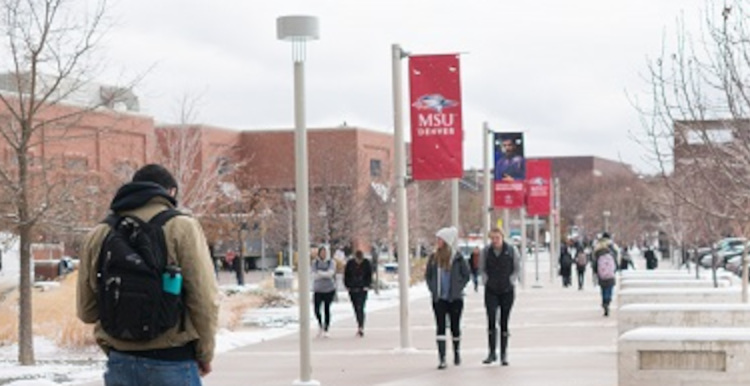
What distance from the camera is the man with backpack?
5727 mm

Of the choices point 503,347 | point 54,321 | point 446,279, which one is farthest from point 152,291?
point 54,321

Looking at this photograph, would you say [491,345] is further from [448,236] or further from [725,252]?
[725,252]

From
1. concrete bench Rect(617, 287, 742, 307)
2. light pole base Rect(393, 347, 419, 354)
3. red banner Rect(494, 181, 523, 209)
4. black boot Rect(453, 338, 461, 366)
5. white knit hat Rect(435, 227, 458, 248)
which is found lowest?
light pole base Rect(393, 347, 419, 354)

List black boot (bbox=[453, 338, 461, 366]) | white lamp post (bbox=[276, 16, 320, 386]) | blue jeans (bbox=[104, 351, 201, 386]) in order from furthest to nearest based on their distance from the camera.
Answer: black boot (bbox=[453, 338, 461, 366]), white lamp post (bbox=[276, 16, 320, 386]), blue jeans (bbox=[104, 351, 201, 386])

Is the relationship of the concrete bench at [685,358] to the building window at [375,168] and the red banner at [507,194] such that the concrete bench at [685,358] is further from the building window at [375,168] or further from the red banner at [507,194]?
the building window at [375,168]

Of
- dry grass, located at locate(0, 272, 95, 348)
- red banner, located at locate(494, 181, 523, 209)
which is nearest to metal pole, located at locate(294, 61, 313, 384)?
→ dry grass, located at locate(0, 272, 95, 348)

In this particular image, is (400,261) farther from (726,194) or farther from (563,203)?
(563,203)

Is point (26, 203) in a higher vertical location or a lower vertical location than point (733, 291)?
higher

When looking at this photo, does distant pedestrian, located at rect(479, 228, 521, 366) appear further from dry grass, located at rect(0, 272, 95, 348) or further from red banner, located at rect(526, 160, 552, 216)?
red banner, located at rect(526, 160, 552, 216)

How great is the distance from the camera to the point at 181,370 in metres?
5.86

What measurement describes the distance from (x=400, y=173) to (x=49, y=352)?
6469 millimetres

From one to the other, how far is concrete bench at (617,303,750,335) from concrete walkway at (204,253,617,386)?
692 mm

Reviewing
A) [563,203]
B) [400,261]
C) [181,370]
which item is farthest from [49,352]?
[563,203]

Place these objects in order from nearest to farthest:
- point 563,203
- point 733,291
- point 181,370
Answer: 1. point 181,370
2. point 733,291
3. point 563,203
